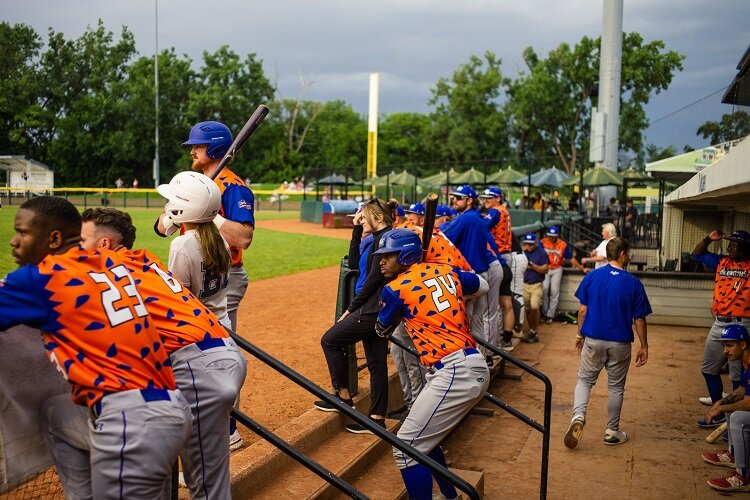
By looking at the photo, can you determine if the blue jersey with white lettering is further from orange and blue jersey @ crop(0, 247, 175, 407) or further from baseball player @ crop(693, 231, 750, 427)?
orange and blue jersey @ crop(0, 247, 175, 407)

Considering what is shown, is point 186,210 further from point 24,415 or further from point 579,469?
point 579,469

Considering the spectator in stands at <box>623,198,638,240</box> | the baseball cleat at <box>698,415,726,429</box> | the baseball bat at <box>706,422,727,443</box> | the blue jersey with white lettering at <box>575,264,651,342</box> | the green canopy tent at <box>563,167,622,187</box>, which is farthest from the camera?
the green canopy tent at <box>563,167,622,187</box>

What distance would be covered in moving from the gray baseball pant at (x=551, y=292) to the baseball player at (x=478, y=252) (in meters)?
4.04

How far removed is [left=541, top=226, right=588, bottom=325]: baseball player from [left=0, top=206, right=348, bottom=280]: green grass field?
644cm

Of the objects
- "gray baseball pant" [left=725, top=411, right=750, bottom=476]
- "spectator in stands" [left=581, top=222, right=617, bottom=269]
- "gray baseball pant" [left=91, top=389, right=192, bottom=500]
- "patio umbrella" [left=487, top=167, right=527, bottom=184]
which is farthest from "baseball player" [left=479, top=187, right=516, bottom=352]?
"patio umbrella" [left=487, top=167, right=527, bottom=184]

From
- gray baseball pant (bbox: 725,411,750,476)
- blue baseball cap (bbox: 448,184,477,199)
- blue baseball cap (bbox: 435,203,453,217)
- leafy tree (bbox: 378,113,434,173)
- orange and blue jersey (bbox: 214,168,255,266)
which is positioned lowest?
gray baseball pant (bbox: 725,411,750,476)

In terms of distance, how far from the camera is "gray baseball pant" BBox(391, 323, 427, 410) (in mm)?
6672

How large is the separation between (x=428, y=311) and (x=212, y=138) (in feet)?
5.86

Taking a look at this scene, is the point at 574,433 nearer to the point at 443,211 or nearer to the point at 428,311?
the point at 428,311

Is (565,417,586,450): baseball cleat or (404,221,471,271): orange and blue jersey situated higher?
(404,221,471,271): orange and blue jersey

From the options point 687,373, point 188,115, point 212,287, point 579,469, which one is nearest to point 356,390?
point 579,469

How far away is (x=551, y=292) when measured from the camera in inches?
504

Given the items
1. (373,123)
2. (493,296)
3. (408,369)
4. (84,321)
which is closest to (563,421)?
(493,296)

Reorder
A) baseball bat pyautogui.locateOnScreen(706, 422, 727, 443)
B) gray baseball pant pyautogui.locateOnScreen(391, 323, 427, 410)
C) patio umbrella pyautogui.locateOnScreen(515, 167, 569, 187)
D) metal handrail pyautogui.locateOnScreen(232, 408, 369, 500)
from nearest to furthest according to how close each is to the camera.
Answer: metal handrail pyautogui.locateOnScreen(232, 408, 369, 500) < gray baseball pant pyautogui.locateOnScreen(391, 323, 427, 410) < baseball bat pyautogui.locateOnScreen(706, 422, 727, 443) < patio umbrella pyautogui.locateOnScreen(515, 167, 569, 187)
